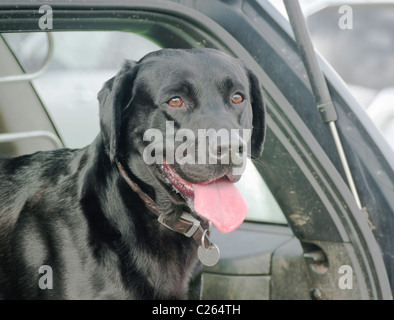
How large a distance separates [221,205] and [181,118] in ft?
1.18

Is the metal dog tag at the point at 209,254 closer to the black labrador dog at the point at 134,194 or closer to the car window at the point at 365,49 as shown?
the black labrador dog at the point at 134,194

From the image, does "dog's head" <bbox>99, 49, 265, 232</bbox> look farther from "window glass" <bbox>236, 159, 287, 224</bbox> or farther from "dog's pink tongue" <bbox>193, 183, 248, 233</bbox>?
"window glass" <bbox>236, 159, 287, 224</bbox>

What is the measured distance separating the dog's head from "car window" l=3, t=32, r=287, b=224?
0.48 meters

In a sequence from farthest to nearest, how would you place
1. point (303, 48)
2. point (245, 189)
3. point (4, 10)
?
point (245, 189) → point (303, 48) → point (4, 10)

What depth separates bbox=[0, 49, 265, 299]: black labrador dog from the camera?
2.01m

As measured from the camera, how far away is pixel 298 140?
2135 mm

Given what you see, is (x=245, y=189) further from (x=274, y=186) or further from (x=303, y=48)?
(x=303, y=48)

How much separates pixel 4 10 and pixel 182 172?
0.81 metres

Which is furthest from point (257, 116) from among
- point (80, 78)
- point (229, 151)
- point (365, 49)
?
point (365, 49)

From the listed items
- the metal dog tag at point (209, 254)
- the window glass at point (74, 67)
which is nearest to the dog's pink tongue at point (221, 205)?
the metal dog tag at point (209, 254)

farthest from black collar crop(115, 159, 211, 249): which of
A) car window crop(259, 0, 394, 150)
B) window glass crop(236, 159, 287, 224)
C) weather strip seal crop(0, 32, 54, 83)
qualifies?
car window crop(259, 0, 394, 150)

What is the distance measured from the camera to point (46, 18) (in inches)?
74.1

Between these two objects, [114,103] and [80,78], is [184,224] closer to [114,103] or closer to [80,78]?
[114,103]
